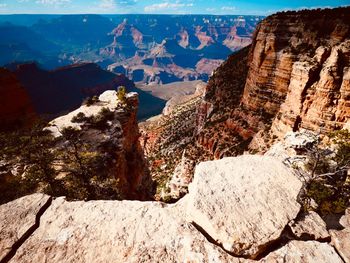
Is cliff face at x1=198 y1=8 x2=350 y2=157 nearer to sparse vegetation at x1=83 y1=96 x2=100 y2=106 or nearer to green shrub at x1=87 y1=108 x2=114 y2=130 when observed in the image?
green shrub at x1=87 y1=108 x2=114 y2=130

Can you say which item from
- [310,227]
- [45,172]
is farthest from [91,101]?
[310,227]

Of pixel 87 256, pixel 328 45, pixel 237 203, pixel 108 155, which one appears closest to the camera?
pixel 87 256

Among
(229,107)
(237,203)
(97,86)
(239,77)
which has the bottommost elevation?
(97,86)

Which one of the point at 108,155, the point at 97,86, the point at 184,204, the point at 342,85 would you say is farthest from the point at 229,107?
the point at 97,86

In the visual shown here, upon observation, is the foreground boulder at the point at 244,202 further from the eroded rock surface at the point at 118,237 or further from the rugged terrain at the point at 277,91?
the rugged terrain at the point at 277,91

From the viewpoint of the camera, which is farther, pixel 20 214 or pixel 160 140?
pixel 160 140

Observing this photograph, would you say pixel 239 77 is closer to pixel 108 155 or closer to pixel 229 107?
pixel 229 107
